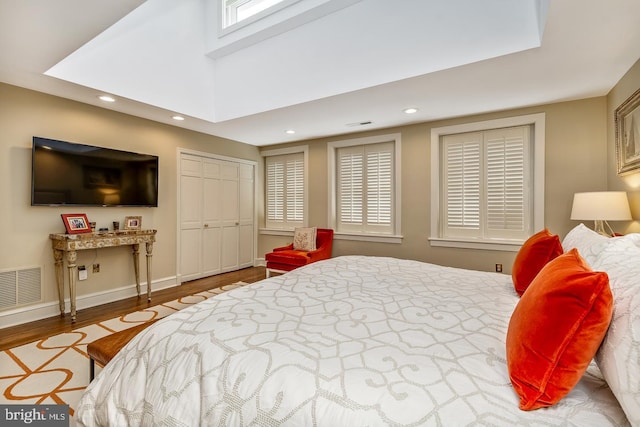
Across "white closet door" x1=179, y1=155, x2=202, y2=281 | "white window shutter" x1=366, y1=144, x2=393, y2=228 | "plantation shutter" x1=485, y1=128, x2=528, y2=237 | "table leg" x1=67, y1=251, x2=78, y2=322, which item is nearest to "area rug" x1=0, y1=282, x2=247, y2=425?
"table leg" x1=67, y1=251, x2=78, y2=322

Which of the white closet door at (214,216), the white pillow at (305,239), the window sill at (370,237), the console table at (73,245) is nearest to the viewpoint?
the console table at (73,245)

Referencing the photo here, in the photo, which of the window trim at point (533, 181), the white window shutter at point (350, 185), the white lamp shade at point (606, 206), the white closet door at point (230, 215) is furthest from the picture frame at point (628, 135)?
the white closet door at point (230, 215)

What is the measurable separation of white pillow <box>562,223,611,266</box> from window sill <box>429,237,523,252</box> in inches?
69.1

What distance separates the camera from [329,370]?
3.25 ft

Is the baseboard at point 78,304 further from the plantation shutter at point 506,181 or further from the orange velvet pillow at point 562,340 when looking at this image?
the plantation shutter at point 506,181

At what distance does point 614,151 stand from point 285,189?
4452 millimetres

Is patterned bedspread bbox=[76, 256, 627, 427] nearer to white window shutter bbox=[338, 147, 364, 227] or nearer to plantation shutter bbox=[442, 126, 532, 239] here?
plantation shutter bbox=[442, 126, 532, 239]

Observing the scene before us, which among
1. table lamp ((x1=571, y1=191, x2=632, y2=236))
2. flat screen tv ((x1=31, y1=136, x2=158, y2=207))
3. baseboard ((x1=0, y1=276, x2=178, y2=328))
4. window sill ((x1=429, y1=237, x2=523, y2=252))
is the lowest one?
baseboard ((x1=0, y1=276, x2=178, y2=328))

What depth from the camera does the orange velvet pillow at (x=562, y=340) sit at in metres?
0.84

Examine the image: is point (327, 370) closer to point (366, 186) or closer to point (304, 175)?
point (366, 186)

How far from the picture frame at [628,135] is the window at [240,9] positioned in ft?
11.9

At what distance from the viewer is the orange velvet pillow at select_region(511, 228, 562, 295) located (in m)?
1.79

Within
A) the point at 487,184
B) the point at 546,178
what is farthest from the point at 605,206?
the point at 487,184

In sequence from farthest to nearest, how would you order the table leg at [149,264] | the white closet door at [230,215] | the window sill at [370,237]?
the white closet door at [230,215]
the window sill at [370,237]
the table leg at [149,264]
